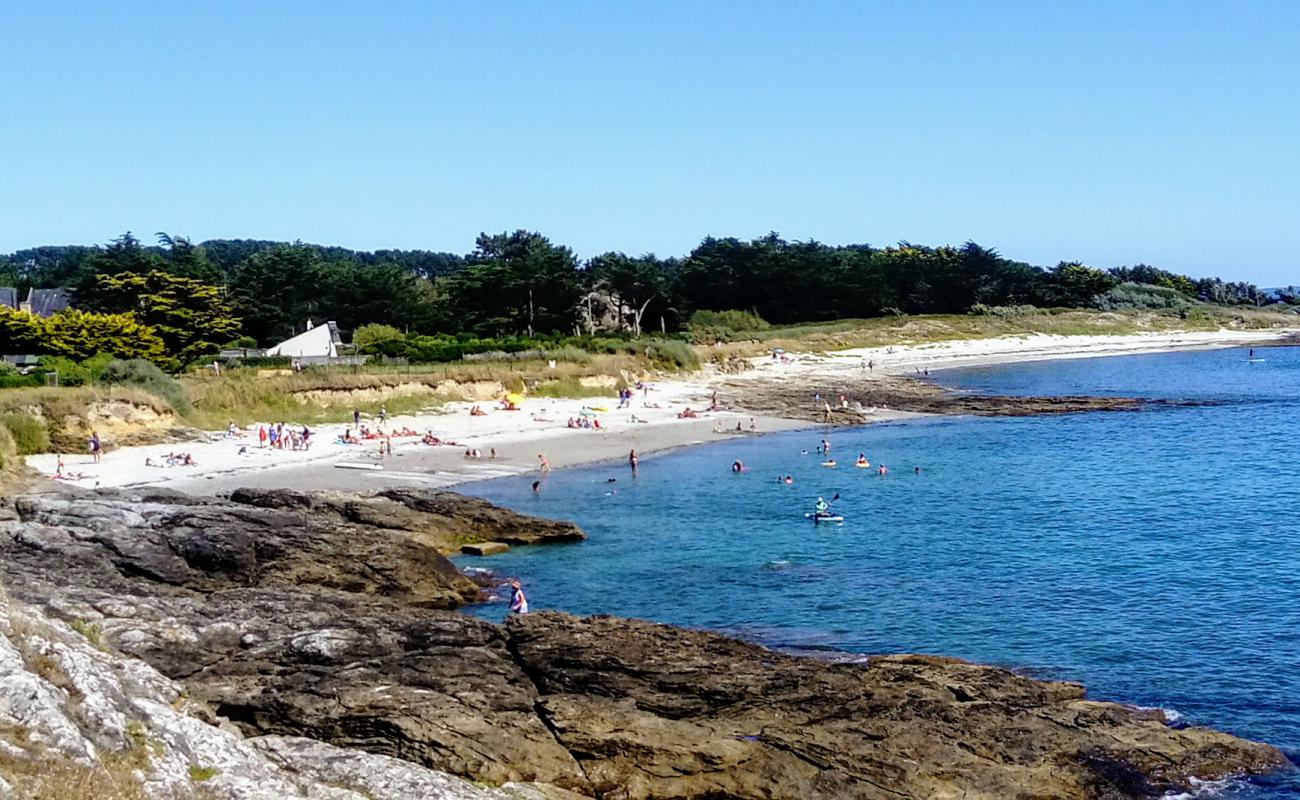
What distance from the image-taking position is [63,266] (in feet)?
395

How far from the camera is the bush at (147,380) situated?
45969 mm

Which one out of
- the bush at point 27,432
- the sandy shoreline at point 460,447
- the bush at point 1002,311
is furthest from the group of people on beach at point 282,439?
the bush at point 1002,311

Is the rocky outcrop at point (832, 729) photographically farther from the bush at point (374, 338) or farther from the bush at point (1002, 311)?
the bush at point (1002, 311)

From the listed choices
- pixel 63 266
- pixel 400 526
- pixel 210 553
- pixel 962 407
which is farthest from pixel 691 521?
pixel 63 266

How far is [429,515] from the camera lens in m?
31.8

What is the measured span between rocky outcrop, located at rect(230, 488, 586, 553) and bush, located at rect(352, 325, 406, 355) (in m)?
36.9

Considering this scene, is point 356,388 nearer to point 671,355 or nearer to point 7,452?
point 7,452

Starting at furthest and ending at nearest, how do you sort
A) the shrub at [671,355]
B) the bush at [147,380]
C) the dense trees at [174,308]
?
the shrub at [671,355], the dense trees at [174,308], the bush at [147,380]

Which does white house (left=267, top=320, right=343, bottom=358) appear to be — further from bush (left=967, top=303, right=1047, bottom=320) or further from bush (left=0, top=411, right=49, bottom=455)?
bush (left=967, top=303, right=1047, bottom=320)

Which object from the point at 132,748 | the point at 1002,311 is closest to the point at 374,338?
the point at 132,748

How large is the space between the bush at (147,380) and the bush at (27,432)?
571cm

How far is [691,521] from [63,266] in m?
107

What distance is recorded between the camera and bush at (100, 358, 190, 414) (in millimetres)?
45969

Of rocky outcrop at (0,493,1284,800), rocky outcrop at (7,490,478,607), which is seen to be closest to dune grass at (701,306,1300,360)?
rocky outcrop at (7,490,478,607)
